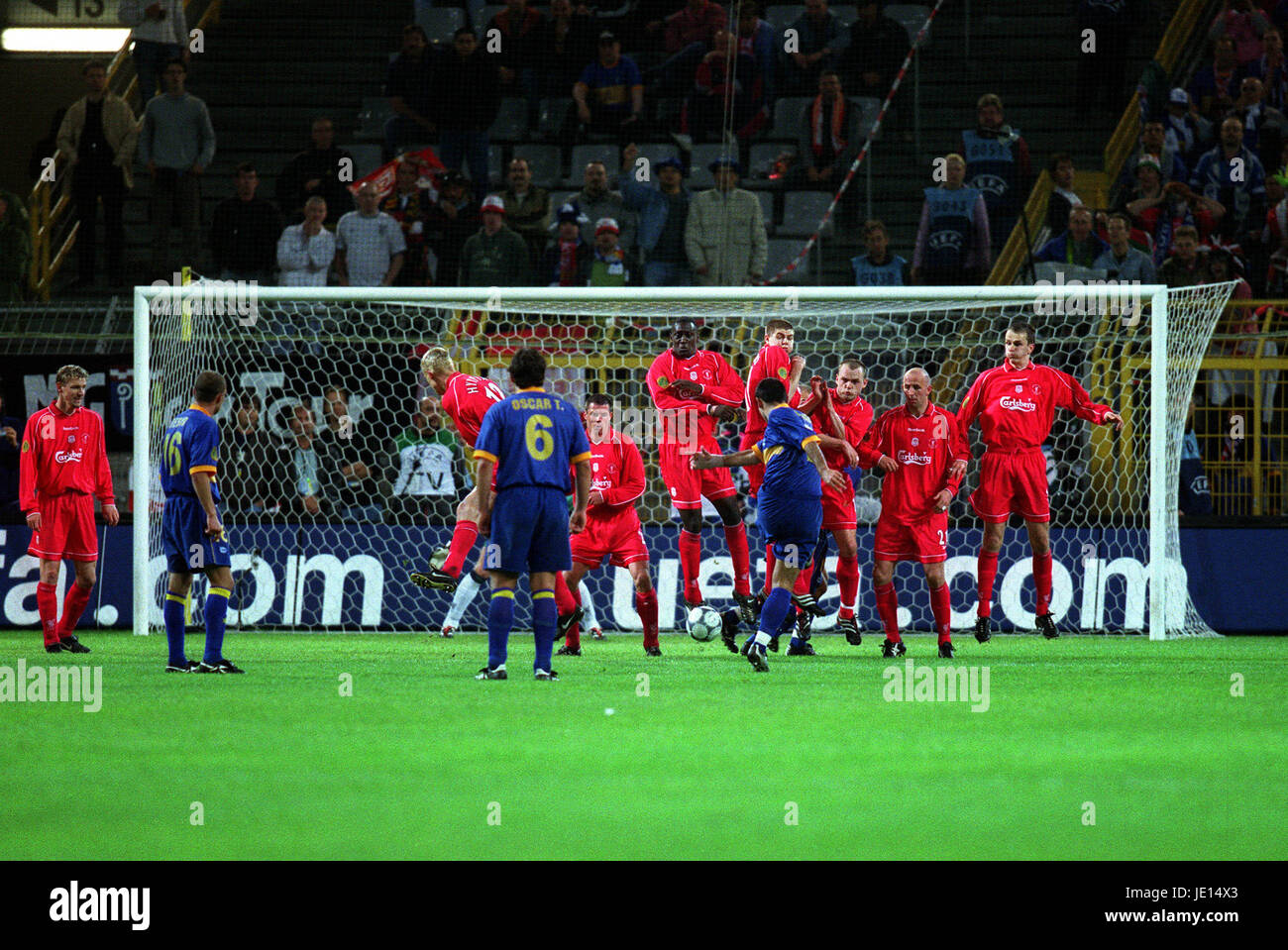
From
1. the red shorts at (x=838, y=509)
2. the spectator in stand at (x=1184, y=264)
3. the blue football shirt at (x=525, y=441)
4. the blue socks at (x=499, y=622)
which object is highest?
the spectator in stand at (x=1184, y=264)

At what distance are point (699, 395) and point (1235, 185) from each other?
25.7ft

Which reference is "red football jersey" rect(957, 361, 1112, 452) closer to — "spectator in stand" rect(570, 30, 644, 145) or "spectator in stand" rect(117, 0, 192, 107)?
"spectator in stand" rect(570, 30, 644, 145)

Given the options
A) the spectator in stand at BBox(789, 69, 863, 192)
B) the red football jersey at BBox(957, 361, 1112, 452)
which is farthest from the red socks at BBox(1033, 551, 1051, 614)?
the spectator in stand at BBox(789, 69, 863, 192)

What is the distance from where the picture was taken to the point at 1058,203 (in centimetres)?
1647

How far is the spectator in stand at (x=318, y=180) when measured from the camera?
17.4 m

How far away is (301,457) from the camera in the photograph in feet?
48.3

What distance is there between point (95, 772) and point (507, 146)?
14.1 metres

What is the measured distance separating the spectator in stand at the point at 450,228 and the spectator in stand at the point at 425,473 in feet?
9.16

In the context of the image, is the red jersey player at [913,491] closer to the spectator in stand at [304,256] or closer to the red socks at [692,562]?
the red socks at [692,562]

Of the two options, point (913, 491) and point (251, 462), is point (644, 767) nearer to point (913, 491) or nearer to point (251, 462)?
point (913, 491)

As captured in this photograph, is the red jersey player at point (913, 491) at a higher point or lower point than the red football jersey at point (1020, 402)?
lower

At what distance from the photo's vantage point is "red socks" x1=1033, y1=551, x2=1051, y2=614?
1209 centimetres

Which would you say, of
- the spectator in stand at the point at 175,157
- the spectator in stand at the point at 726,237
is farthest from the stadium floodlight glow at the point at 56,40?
the spectator in stand at the point at 726,237

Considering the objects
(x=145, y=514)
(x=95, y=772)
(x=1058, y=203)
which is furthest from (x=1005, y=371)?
(x=95, y=772)
